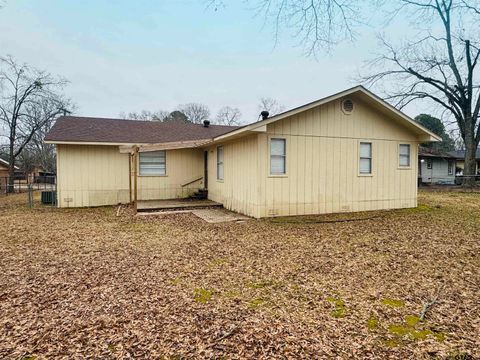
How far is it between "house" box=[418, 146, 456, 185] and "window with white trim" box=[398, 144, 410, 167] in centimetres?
1866

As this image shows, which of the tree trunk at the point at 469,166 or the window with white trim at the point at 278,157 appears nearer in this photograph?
the window with white trim at the point at 278,157

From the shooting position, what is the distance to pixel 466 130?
813 inches

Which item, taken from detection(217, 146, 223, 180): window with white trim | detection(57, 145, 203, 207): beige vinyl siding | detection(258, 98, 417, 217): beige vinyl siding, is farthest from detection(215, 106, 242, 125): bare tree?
detection(258, 98, 417, 217): beige vinyl siding

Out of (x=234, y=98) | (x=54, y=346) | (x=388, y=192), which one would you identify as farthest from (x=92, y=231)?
(x=234, y=98)

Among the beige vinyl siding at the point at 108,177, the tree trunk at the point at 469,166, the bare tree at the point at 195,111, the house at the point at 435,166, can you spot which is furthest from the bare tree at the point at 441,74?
the bare tree at the point at 195,111

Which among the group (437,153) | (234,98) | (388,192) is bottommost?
(388,192)

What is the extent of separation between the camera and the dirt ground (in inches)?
102

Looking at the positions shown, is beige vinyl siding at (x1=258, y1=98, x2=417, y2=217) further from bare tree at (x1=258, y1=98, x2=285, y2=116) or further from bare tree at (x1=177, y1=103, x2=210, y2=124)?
bare tree at (x1=177, y1=103, x2=210, y2=124)

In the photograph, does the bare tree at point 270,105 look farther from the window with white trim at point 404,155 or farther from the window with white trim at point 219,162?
the window with white trim at point 404,155

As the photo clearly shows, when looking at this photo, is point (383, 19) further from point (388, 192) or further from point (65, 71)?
point (65, 71)

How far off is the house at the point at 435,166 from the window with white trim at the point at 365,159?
2028 cm

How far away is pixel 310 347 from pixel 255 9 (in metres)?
3.96

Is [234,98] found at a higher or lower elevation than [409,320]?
higher

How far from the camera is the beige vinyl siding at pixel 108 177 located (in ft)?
37.8
